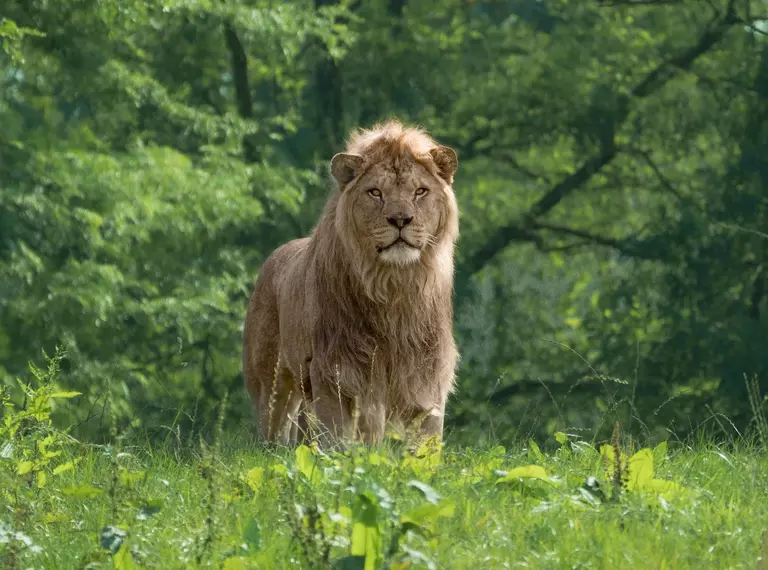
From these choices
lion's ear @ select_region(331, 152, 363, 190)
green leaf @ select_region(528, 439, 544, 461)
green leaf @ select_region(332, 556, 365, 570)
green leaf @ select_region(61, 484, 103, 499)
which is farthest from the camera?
lion's ear @ select_region(331, 152, 363, 190)

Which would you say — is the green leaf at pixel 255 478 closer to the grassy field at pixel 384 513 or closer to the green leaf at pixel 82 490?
the grassy field at pixel 384 513

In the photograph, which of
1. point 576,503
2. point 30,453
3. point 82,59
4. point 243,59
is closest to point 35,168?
point 82,59

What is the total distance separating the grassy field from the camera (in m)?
3.90

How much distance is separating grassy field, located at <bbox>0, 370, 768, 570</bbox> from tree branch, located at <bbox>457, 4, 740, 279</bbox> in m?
16.8

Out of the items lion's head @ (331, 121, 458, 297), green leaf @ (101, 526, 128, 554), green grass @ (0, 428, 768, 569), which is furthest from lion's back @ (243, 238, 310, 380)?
green leaf @ (101, 526, 128, 554)

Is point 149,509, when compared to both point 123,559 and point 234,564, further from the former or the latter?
point 234,564

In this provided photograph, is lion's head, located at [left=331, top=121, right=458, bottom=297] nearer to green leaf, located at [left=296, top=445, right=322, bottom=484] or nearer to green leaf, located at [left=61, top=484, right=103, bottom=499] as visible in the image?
green leaf, located at [left=296, top=445, right=322, bottom=484]

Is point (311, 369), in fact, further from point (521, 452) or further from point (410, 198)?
point (521, 452)

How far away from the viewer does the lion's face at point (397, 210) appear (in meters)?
7.09

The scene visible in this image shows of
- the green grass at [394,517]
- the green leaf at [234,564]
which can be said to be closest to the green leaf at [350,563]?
the green grass at [394,517]

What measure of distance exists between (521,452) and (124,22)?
1055cm

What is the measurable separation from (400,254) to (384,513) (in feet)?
10.4

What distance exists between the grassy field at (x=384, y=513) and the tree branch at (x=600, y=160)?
1678 cm

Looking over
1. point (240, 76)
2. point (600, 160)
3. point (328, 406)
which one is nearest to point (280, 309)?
point (328, 406)
